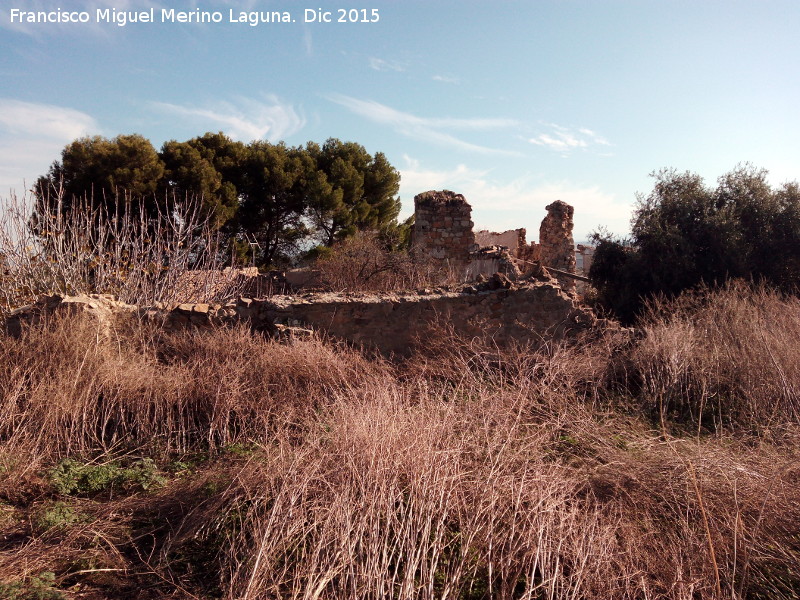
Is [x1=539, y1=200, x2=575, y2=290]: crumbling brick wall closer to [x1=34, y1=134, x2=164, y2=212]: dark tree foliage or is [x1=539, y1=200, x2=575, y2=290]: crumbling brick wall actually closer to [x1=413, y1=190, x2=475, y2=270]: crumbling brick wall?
[x1=413, y1=190, x2=475, y2=270]: crumbling brick wall

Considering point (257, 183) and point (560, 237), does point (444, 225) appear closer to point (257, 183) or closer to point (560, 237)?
point (560, 237)

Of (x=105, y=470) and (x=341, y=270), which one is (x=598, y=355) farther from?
(x=341, y=270)

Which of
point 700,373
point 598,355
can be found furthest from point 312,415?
point 700,373

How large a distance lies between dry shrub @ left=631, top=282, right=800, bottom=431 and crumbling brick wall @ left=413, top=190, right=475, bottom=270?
7.33 metres

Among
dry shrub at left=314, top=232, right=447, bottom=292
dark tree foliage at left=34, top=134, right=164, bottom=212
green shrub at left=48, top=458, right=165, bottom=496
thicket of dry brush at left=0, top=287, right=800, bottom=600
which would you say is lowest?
green shrub at left=48, top=458, right=165, bottom=496

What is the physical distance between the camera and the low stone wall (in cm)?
703

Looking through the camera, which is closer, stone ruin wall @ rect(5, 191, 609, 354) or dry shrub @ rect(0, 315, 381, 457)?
dry shrub @ rect(0, 315, 381, 457)

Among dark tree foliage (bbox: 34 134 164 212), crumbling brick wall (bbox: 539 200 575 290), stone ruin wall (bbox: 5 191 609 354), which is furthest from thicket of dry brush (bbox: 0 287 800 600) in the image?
dark tree foliage (bbox: 34 134 164 212)

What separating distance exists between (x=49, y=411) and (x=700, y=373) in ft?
21.1

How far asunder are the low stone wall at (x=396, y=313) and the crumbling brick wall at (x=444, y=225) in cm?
705

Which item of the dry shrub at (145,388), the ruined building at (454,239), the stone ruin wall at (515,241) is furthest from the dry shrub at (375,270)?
the dry shrub at (145,388)

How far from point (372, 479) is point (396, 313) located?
4.22 m

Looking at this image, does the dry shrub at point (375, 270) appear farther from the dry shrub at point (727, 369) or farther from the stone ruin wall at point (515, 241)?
the dry shrub at point (727, 369)

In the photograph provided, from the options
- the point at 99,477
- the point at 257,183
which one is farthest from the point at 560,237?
the point at 99,477
